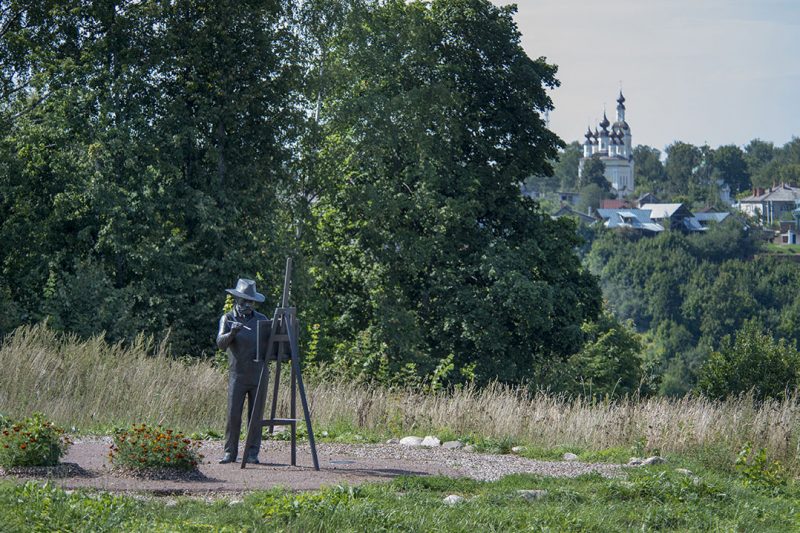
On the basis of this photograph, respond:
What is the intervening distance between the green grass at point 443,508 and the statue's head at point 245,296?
2560 mm

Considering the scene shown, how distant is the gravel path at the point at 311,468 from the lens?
1018 cm

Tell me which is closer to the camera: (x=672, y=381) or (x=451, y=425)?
(x=451, y=425)

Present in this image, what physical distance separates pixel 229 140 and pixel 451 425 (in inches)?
581

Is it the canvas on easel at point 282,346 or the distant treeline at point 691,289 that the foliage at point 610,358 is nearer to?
the canvas on easel at point 282,346

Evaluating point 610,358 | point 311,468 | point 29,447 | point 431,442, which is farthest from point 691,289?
point 29,447

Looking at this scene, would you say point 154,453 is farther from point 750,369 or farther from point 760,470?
point 750,369

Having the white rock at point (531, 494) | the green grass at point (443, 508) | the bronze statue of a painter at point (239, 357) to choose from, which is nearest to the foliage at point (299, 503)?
the green grass at point (443, 508)

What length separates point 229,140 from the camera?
92.1 ft

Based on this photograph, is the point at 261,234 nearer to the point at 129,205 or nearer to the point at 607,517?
the point at 129,205

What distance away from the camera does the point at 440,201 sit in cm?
3238

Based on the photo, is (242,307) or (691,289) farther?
(691,289)

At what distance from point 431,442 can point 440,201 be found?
62.1ft

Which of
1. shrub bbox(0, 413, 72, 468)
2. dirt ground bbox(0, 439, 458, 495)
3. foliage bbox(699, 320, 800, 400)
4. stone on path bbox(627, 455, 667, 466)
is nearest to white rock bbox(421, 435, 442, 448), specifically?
dirt ground bbox(0, 439, 458, 495)

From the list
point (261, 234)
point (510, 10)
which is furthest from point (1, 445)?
point (510, 10)
